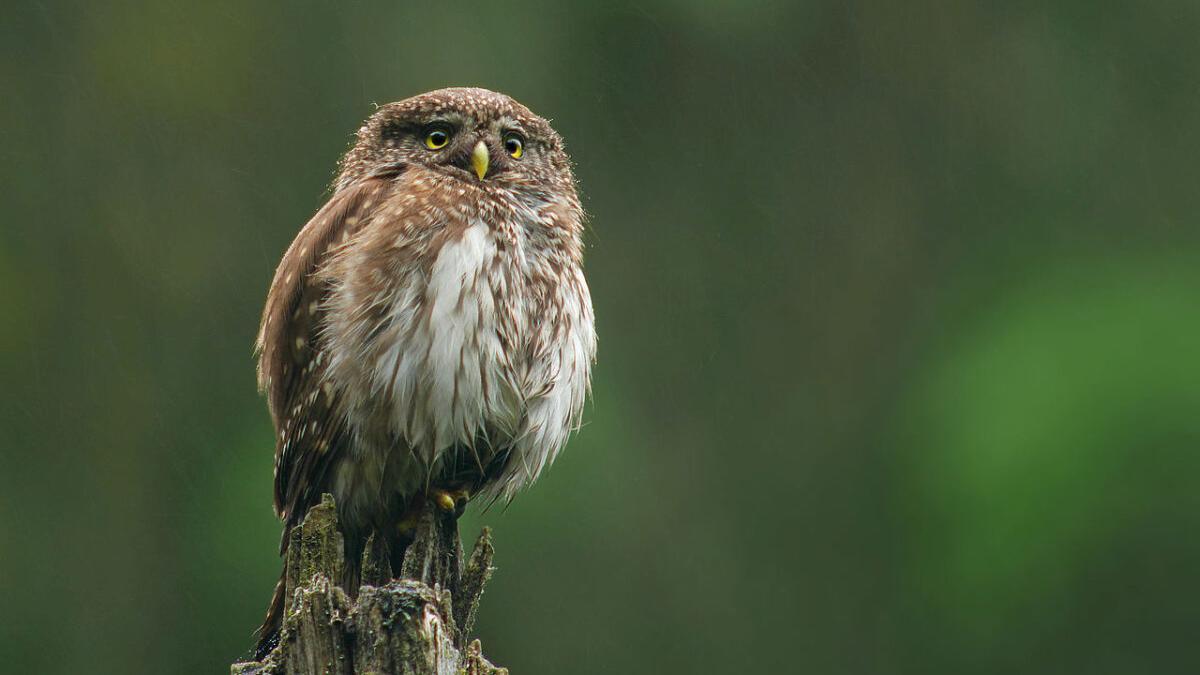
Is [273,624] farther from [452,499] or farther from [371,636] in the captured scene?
[371,636]

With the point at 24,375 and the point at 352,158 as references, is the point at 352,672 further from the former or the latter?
the point at 24,375

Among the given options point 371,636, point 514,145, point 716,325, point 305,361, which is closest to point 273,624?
point 305,361

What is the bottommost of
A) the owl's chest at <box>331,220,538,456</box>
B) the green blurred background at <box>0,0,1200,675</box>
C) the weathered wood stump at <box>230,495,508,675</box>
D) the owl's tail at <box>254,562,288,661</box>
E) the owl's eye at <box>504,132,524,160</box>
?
the weathered wood stump at <box>230,495,508,675</box>

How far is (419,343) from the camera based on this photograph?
4.91m

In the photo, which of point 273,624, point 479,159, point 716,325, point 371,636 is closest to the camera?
point 371,636

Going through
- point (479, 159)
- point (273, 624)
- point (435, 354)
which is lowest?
point (273, 624)

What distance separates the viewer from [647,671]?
11648 millimetres

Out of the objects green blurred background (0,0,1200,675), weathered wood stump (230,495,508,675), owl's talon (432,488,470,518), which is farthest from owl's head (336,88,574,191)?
green blurred background (0,0,1200,675)

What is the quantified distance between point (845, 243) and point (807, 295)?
575 millimetres

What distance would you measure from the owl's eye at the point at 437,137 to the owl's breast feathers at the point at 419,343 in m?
0.21

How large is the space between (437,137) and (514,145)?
0.25 metres

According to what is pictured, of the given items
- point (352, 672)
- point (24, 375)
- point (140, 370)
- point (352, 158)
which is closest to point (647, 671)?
point (140, 370)

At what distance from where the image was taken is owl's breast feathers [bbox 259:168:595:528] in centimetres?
493

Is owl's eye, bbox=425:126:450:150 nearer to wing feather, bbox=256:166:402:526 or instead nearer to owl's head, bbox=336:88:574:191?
owl's head, bbox=336:88:574:191
